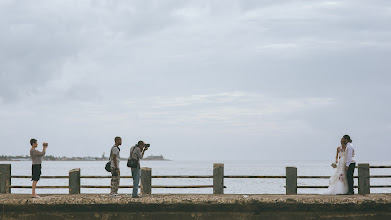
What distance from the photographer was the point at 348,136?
14539mm

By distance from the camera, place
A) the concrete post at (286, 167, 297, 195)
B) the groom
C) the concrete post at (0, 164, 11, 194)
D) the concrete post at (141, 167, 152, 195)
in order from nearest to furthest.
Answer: the groom < the concrete post at (141, 167, 152, 195) < the concrete post at (286, 167, 297, 195) < the concrete post at (0, 164, 11, 194)

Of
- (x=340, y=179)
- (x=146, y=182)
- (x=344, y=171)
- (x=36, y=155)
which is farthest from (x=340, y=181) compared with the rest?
(x=36, y=155)

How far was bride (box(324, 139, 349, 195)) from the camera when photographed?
14445 millimetres

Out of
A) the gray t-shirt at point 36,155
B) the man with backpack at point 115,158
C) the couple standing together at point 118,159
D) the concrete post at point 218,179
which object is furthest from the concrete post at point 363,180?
the gray t-shirt at point 36,155

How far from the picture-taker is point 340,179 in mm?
14531

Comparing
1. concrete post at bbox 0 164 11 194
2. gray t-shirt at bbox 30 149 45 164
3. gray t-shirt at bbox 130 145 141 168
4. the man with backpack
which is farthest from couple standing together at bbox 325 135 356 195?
concrete post at bbox 0 164 11 194

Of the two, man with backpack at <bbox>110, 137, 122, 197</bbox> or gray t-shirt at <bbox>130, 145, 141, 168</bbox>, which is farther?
gray t-shirt at <bbox>130, 145, 141, 168</bbox>

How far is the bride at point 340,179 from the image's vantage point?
14.4 metres

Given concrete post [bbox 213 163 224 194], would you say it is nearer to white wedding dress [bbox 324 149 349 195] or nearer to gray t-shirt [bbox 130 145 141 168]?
white wedding dress [bbox 324 149 349 195]

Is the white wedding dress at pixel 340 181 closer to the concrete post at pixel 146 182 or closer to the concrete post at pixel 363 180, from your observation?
the concrete post at pixel 363 180

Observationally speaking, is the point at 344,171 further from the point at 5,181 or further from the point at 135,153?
the point at 5,181

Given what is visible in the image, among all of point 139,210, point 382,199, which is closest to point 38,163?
point 139,210

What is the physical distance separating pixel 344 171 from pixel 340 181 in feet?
1.12

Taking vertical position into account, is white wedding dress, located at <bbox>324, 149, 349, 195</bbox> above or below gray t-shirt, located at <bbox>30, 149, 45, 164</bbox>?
below
